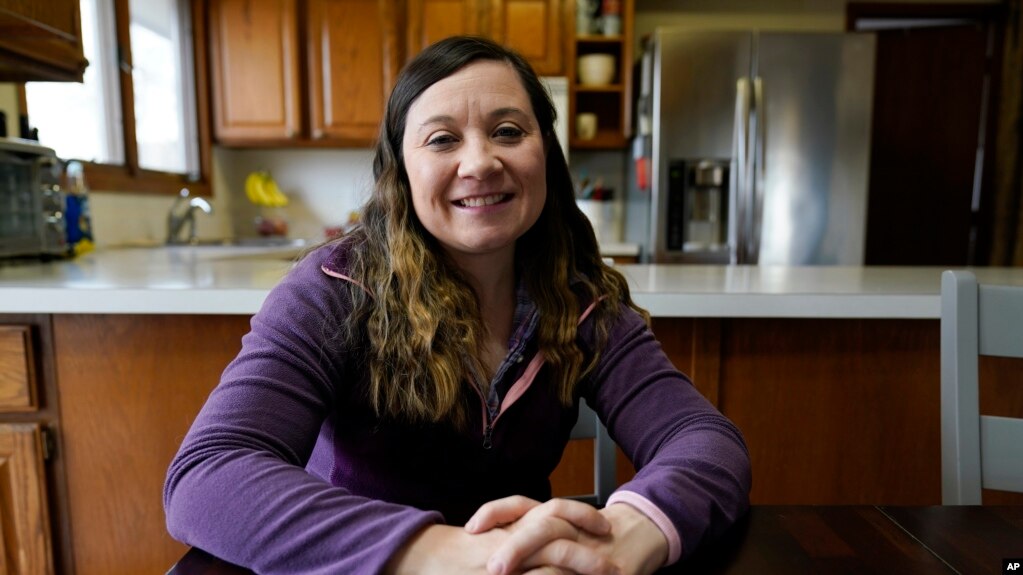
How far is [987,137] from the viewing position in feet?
11.9

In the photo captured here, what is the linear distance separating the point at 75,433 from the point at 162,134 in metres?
2.15

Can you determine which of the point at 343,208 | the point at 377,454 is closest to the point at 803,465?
the point at 377,454

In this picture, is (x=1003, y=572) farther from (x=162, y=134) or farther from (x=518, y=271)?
(x=162, y=134)

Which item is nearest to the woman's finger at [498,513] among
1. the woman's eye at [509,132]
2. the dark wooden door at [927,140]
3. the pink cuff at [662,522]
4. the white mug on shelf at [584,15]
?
the pink cuff at [662,522]

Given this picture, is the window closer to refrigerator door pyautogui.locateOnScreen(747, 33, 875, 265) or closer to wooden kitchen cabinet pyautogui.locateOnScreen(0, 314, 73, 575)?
wooden kitchen cabinet pyautogui.locateOnScreen(0, 314, 73, 575)

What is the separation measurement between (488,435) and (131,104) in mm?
2535

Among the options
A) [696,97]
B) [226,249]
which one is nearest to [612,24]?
[696,97]

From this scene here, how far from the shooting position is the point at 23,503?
1.30 metres

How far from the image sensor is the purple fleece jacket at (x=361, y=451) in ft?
1.93

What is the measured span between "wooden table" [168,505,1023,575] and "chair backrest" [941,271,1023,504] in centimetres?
21

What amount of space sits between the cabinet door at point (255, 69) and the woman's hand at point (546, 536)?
9.98 ft

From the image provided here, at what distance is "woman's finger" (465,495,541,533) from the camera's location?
595 mm

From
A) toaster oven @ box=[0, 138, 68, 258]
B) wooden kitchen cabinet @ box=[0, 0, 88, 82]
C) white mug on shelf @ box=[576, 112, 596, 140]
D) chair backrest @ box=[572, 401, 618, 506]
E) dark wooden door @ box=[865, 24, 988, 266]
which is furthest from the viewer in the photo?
dark wooden door @ box=[865, 24, 988, 266]

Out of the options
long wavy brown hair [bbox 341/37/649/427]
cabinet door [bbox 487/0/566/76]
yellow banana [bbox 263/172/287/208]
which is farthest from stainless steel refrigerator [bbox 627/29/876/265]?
long wavy brown hair [bbox 341/37/649/427]
